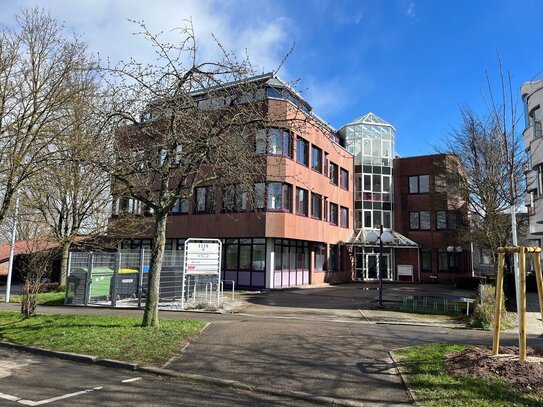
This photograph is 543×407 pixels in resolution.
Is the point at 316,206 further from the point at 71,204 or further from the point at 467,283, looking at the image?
the point at 71,204

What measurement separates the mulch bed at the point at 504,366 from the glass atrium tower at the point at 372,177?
102 feet

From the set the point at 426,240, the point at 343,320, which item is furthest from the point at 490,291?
the point at 426,240

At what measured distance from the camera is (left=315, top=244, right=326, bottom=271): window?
104 ft

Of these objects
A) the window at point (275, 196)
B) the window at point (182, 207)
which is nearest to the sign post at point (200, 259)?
the window at point (275, 196)

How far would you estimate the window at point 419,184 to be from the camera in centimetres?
3983

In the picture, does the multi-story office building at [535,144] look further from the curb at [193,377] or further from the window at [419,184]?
the curb at [193,377]

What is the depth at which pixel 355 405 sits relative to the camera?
5.70 m

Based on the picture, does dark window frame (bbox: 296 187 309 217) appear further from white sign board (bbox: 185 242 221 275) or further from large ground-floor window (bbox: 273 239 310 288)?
white sign board (bbox: 185 242 221 275)

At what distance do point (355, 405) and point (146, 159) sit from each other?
7.36 metres

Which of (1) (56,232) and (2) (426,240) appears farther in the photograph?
(2) (426,240)

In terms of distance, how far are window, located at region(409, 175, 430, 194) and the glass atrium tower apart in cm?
205

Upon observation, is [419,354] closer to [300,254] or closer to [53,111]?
[53,111]

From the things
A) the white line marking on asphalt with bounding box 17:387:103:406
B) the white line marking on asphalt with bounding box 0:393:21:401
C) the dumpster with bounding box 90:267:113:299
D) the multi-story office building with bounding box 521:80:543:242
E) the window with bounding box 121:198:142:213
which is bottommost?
the white line marking on asphalt with bounding box 0:393:21:401

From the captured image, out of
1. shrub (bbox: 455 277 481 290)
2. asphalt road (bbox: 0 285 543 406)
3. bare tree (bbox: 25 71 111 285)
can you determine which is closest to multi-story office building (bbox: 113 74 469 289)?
bare tree (bbox: 25 71 111 285)
